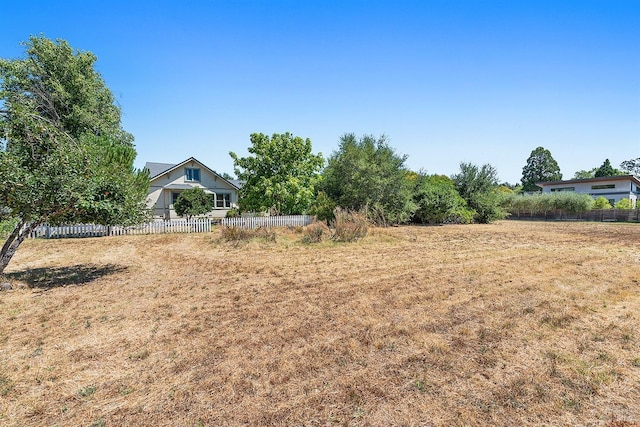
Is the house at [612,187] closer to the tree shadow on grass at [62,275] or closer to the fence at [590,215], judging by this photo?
the fence at [590,215]

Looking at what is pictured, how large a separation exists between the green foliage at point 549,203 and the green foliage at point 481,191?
18.3ft

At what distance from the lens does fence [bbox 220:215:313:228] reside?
16.5m

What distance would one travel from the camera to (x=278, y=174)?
20.3 metres

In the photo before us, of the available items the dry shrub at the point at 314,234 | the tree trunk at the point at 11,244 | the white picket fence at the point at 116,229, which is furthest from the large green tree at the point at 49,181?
the dry shrub at the point at 314,234

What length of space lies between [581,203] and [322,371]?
38.8 m

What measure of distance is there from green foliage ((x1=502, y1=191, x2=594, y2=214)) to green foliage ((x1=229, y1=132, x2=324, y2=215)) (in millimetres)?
21930

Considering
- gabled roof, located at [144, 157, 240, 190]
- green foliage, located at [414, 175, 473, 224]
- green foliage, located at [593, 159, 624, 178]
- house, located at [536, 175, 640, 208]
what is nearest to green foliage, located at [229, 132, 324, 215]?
gabled roof, located at [144, 157, 240, 190]

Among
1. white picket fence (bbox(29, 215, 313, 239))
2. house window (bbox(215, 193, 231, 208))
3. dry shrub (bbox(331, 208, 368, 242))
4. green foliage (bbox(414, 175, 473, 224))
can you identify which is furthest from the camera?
house window (bbox(215, 193, 231, 208))

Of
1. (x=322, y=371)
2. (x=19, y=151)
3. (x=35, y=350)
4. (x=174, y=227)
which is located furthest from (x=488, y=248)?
(x=174, y=227)

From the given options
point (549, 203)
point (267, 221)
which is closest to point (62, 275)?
point (267, 221)

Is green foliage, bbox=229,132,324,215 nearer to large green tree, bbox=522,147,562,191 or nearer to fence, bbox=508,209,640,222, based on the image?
fence, bbox=508,209,640,222

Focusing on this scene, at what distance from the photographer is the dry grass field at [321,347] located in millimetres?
2650

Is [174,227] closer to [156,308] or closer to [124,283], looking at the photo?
[124,283]

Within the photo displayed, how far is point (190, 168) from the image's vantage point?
25719 mm
